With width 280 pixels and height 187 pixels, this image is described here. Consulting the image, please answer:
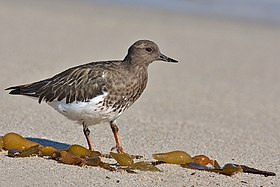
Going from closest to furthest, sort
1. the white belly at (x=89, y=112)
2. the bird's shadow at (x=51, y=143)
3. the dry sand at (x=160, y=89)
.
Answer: the dry sand at (x=160, y=89)
the white belly at (x=89, y=112)
the bird's shadow at (x=51, y=143)

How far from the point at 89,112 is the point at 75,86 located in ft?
0.91

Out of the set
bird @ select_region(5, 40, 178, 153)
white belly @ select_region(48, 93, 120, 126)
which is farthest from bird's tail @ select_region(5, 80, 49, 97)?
white belly @ select_region(48, 93, 120, 126)

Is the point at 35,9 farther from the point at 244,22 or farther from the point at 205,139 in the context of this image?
the point at 205,139

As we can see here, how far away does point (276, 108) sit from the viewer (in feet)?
23.8

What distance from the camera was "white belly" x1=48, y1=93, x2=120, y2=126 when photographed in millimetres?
4961

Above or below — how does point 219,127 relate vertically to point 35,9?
Result: below

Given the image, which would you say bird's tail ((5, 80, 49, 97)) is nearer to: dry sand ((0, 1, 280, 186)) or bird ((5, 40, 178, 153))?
bird ((5, 40, 178, 153))

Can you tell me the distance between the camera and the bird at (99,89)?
16.3 feet

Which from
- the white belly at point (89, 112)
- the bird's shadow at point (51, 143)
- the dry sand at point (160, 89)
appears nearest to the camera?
the dry sand at point (160, 89)

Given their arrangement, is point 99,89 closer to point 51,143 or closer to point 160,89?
point 51,143

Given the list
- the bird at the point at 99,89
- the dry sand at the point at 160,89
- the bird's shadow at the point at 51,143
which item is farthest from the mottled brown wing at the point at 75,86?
the dry sand at the point at 160,89

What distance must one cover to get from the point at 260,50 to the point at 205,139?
419 cm

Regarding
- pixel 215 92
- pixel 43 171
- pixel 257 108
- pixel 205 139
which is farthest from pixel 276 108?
pixel 43 171

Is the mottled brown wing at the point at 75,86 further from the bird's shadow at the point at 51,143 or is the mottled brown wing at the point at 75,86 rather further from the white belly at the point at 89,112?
the bird's shadow at the point at 51,143
